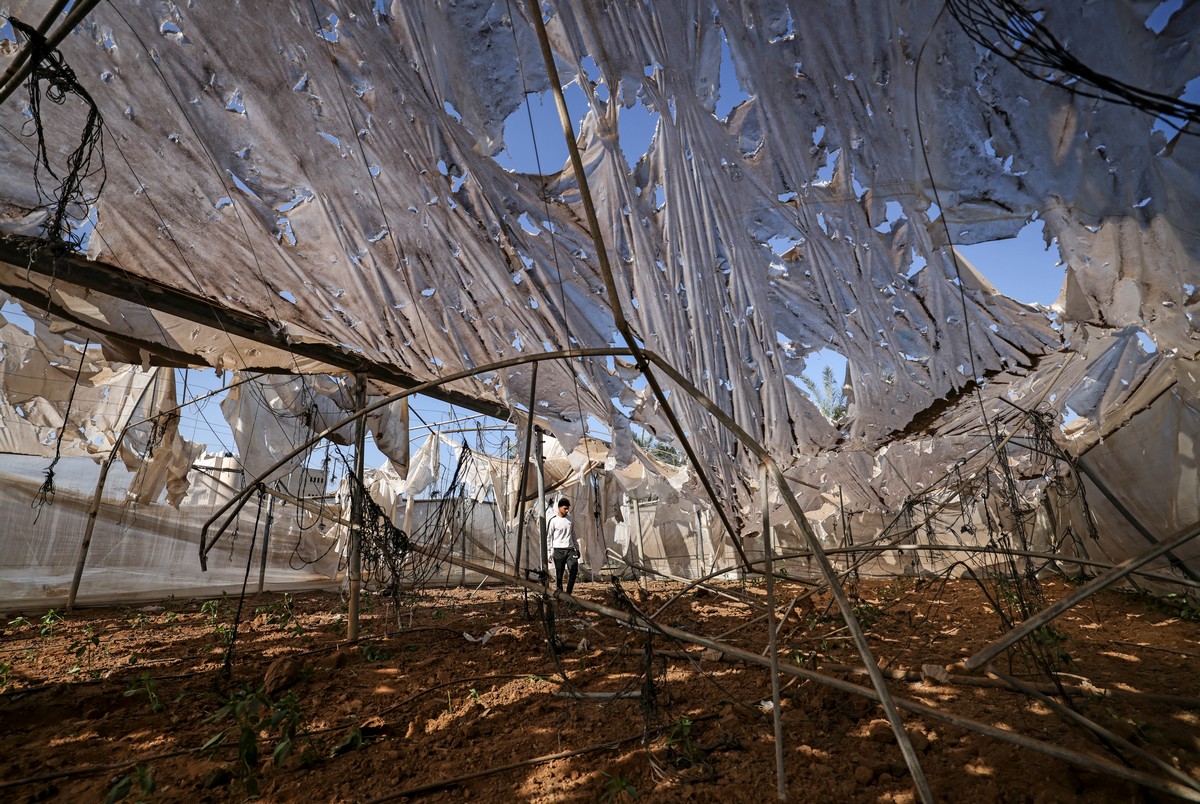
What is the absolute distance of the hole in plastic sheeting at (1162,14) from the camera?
60.2 inches

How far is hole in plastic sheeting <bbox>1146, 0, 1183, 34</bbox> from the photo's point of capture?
5.01 ft

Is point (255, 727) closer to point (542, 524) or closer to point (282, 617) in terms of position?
point (542, 524)

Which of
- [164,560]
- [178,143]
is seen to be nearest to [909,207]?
[178,143]

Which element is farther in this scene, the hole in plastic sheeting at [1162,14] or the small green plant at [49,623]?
the small green plant at [49,623]

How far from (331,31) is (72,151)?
129cm

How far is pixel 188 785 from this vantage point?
6.41 feet

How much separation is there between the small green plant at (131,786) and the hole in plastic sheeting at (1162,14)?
155 inches

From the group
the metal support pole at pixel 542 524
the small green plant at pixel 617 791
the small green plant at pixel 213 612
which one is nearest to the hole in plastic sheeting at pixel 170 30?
the metal support pole at pixel 542 524

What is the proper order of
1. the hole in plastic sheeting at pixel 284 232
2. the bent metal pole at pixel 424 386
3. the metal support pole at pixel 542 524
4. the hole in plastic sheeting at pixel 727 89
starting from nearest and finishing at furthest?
1. the bent metal pole at pixel 424 386
2. the hole in plastic sheeting at pixel 727 89
3. the hole in plastic sheeting at pixel 284 232
4. the metal support pole at pixel 542 524

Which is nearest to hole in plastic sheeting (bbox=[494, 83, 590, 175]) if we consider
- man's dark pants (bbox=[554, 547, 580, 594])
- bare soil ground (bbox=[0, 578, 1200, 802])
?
bare soil ground (bbox=[0, 578, 1200, 802])

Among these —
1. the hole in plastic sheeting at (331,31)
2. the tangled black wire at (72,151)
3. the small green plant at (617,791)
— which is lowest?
the small green plant at (617,791)

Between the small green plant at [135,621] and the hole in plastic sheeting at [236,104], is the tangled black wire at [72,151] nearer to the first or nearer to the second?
the hole in plastic sheeting at [236,104]

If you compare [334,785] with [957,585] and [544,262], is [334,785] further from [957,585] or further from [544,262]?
[957,585]

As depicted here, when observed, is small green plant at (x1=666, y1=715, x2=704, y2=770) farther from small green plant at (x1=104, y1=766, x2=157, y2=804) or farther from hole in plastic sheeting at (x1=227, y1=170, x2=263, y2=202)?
hole in plastic sheeting at (x1=227, y1=170, x2=263, y2=202)
